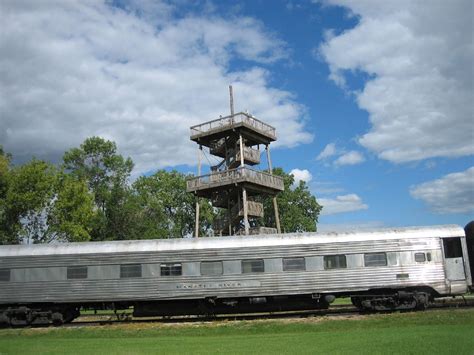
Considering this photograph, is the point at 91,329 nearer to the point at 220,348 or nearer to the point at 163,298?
the point at 163,298

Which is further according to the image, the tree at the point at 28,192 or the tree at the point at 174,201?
the tree at the point at 174,201

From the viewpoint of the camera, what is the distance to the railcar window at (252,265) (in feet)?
71.6

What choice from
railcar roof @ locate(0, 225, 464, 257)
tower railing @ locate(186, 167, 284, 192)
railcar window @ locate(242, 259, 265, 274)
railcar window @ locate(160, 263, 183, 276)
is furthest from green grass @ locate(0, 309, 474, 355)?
tower railing @ locate(186, 167, 284, 192)

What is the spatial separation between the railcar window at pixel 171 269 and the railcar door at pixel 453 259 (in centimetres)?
1201

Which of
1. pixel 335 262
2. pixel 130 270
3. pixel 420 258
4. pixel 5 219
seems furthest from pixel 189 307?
pixel 5 219

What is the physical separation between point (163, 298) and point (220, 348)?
324 inches

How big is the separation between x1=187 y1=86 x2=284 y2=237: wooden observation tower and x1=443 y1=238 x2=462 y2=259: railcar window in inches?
546

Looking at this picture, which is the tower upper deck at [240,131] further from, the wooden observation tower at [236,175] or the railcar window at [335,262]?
the railcar window at [335,262]

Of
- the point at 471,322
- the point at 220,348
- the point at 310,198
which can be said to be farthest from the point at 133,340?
the point at 310,198

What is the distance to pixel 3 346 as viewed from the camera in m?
16.5

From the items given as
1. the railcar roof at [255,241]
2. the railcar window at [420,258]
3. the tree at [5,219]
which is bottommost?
the railcar window at [420,258]

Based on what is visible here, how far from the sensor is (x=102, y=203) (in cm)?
5859

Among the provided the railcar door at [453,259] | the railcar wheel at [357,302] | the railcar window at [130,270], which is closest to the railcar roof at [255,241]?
the railcar door at [453,259]

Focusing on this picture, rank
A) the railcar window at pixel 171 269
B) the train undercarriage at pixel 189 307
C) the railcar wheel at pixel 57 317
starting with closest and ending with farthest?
the railcar window at pixel 171 269 < the train undercarriage at pixel 189 307 < the railcar wheel at pixel 57 317
